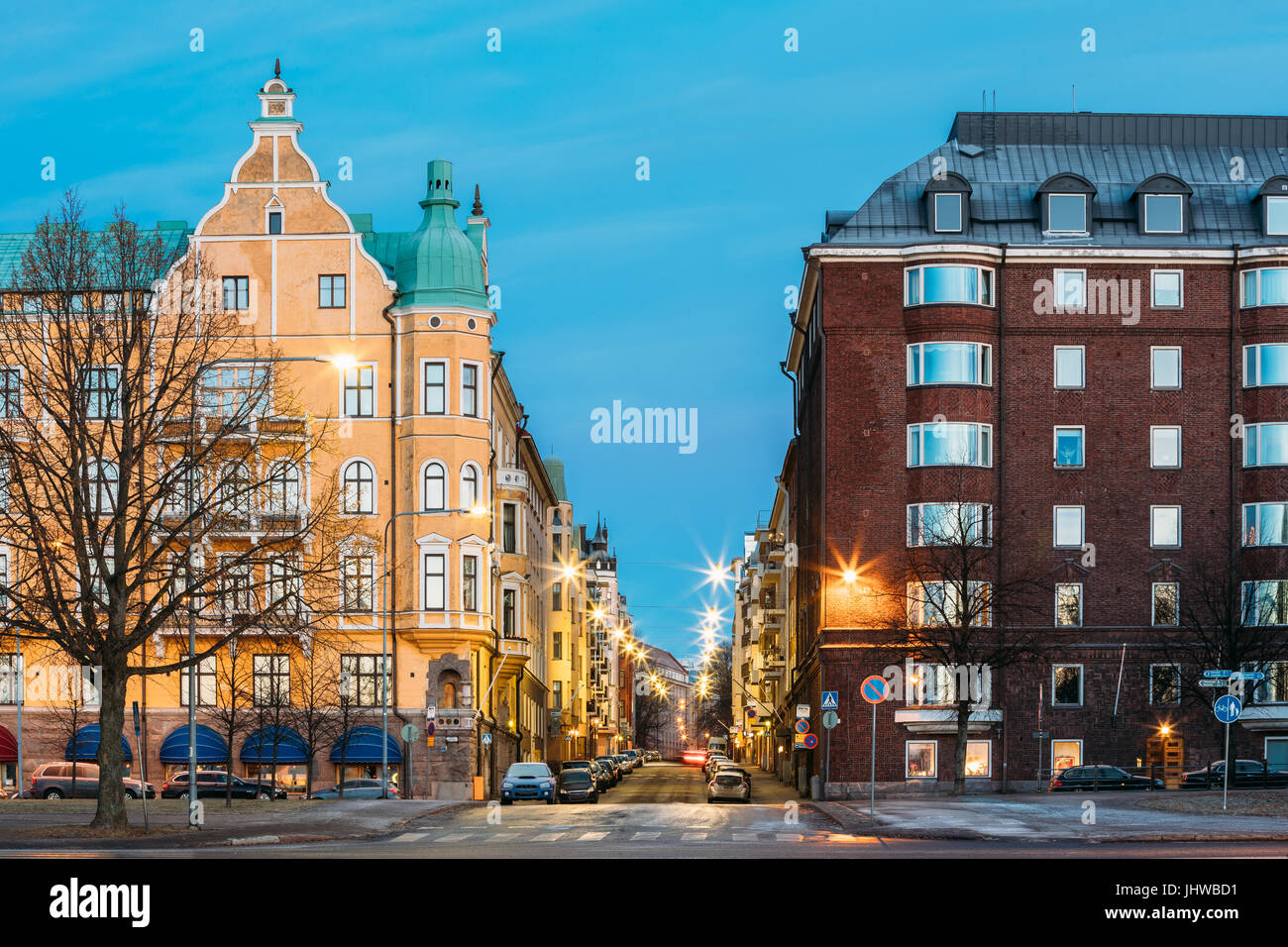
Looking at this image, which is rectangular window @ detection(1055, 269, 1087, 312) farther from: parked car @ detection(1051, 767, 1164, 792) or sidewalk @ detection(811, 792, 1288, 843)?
sidewalk @ detection(811, 792, 1288, 843)

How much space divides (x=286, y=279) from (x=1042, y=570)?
3124 cm

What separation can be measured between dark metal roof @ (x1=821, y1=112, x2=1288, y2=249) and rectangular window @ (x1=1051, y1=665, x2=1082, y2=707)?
15.9m

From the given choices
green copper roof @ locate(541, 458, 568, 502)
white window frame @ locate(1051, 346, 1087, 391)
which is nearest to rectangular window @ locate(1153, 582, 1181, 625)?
white window frame @ locate(1051, 346, 1087, 391)

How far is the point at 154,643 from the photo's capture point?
6081 cm

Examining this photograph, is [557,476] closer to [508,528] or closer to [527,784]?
[508,528]

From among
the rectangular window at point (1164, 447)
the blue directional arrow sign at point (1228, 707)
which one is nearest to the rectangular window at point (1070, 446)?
the rectangular window at point (1164, 447)

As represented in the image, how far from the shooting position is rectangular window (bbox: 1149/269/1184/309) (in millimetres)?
58562

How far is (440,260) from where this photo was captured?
61.1 meters

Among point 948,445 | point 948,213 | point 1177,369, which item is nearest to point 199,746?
point 948,445

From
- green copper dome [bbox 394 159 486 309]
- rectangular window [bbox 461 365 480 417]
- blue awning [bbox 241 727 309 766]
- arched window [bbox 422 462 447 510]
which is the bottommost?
blue awning [bbox 241 727 309 766]

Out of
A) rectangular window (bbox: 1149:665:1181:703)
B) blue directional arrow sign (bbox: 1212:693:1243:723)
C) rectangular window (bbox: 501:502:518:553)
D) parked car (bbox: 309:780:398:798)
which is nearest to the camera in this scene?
blue directional arrow sign (bbox: 1212:693:1243:723)
